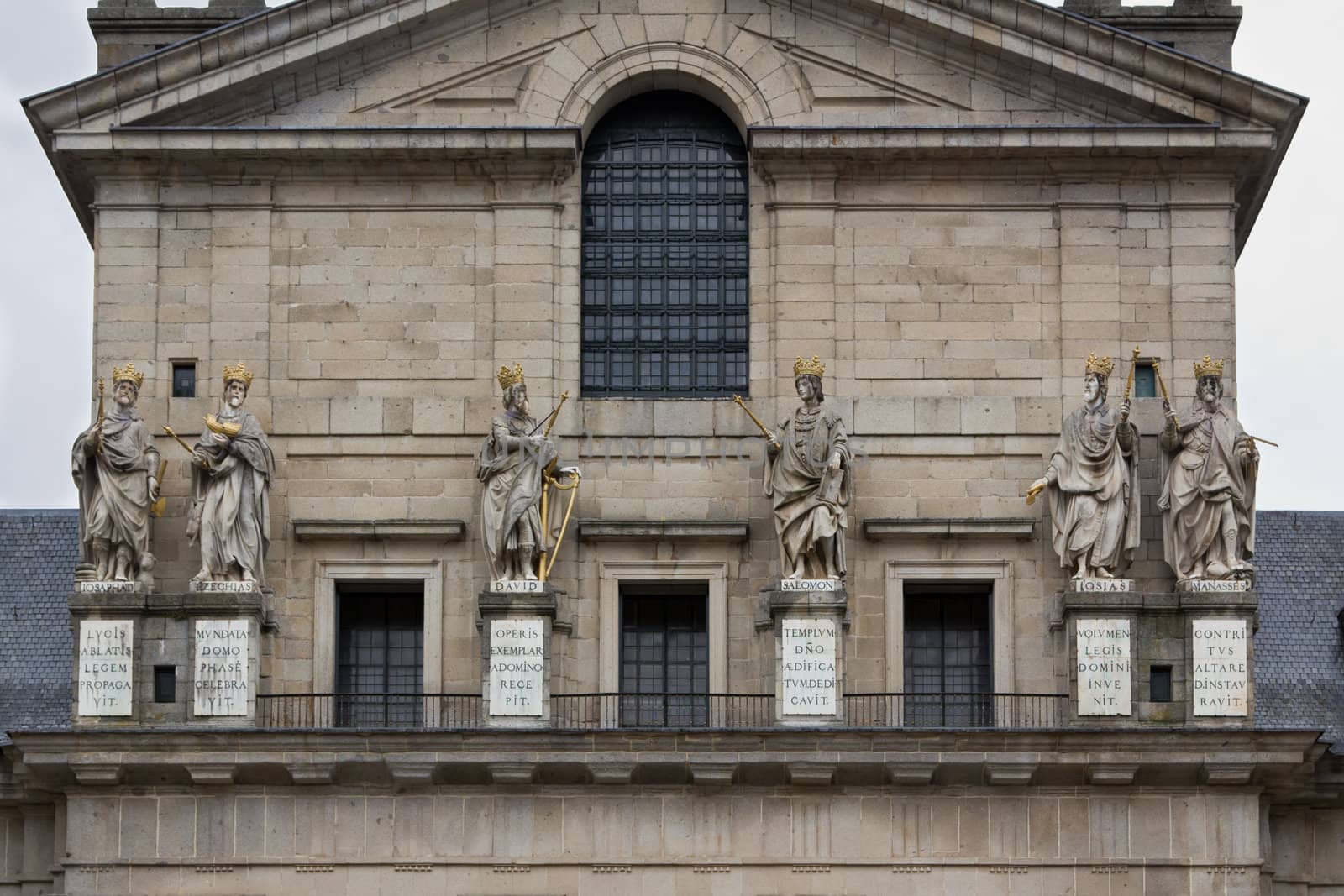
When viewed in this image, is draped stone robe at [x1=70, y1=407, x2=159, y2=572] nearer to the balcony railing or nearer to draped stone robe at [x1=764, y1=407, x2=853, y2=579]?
the balcony railing

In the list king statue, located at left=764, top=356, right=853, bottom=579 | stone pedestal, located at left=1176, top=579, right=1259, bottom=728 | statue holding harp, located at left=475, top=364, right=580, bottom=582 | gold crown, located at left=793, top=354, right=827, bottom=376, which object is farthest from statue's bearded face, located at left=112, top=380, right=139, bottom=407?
stone pedestal, located at left=1176, top=579, right=1259, bottom=728

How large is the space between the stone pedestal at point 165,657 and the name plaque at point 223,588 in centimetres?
2

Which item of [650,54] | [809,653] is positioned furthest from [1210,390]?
[650,54]

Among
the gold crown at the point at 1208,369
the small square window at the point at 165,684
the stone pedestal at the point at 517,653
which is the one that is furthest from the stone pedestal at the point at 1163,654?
the small square window at the point at 165,684

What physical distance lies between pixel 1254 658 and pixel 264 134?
1359cm

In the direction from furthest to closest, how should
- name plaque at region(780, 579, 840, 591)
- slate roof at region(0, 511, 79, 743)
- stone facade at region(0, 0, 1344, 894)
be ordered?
slate roof at region(0, 511, 79, 743) → name plaque at region(780, 579, 840, 591) → stone facade at region(0, 0, 1344, 894)

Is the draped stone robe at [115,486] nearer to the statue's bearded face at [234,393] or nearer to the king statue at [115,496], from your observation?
the king statue at [115,496]

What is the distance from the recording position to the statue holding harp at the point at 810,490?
145 ft

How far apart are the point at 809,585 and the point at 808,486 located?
119 centimetres

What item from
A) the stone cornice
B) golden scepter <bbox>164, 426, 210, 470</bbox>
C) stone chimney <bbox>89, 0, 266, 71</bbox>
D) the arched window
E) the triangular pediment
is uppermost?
stone chimney <bbox>89, 0, 266, 71</bbox>

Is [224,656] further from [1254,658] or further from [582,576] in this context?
[1254,658]

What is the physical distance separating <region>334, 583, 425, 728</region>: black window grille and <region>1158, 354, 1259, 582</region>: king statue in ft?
29.8

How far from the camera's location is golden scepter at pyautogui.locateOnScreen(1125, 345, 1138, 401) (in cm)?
4500

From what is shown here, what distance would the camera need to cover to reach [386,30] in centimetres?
4647
